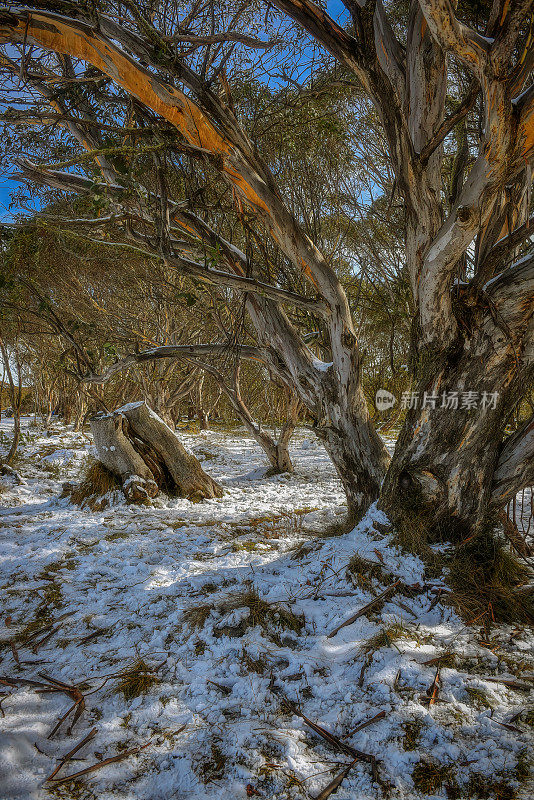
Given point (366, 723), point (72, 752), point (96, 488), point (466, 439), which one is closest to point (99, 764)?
point (72, 752)

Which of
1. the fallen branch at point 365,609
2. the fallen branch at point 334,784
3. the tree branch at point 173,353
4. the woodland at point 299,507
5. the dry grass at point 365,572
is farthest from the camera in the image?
the tree branch at point 173,353

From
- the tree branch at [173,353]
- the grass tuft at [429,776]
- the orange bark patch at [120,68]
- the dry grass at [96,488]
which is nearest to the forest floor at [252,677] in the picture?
the grass tuft at [429,776]

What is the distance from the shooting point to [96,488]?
186 inches

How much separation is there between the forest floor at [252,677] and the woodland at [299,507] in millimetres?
11

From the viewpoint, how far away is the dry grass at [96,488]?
4.58 metres

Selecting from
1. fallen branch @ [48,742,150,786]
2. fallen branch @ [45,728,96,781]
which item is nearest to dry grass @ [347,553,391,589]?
fallen branch @ [48,742,150,786]

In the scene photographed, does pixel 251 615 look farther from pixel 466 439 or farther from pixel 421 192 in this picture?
pixel 421 192

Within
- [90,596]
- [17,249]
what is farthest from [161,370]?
[90,596]

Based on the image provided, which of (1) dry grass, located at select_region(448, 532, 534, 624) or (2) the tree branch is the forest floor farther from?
(2) the tree branch

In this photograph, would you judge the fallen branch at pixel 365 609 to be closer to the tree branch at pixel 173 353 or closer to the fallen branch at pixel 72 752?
the fallen branch at pixel 72 752

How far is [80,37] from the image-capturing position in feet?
6.97

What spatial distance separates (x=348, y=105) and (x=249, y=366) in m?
9.39

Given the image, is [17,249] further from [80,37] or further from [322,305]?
[322,305]

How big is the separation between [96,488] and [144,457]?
687mm
